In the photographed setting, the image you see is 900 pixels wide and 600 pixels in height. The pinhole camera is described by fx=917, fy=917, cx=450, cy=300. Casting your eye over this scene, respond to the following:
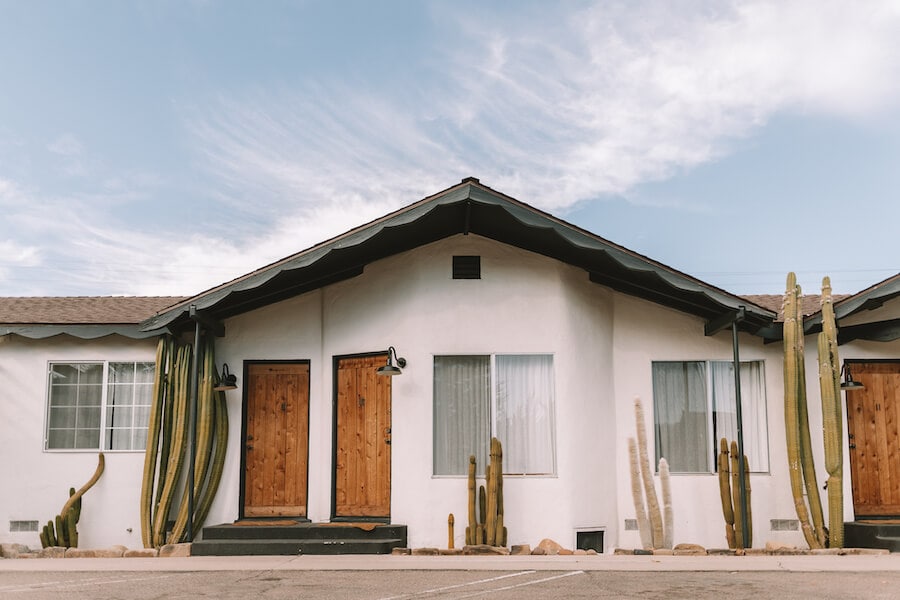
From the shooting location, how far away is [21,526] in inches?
487

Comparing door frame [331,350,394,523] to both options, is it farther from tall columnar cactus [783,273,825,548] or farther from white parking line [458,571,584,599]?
tall columnar cactus [783,273,825,548]

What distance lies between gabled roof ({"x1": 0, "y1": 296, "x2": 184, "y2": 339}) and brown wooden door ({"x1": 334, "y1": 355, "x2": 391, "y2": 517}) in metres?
2.74

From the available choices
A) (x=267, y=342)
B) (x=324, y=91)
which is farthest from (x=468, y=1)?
(x=267, y=342)

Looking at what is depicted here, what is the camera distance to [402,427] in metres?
11.8

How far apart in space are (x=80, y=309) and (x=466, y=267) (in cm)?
599

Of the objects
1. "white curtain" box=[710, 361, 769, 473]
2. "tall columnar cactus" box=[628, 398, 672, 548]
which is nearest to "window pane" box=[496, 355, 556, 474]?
"tall columnar cactus" box=[628, 398, 672, 548]

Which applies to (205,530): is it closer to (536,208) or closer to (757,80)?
(536,208)

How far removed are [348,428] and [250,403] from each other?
4.95 ft

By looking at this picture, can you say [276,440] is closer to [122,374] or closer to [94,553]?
[122,374]

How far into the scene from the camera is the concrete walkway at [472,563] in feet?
30.7

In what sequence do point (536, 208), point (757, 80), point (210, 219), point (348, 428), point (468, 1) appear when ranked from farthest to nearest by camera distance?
point (210, 219), point (757, 80), point (468, 1), point (348, 428), point (536, 208)

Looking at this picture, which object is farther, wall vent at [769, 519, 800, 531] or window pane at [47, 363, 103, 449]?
window pane at [47, 363, 103, 449]

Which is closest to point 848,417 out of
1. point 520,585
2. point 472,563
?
point 472,563

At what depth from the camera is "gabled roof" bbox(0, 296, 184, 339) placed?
40.5 ft
